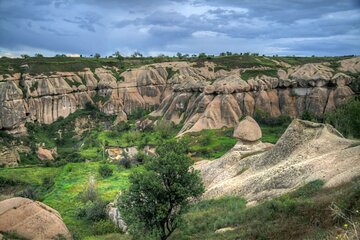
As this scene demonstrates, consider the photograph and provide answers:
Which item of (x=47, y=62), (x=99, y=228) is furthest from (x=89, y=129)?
(x=99, y=228)

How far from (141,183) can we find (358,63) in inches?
3176

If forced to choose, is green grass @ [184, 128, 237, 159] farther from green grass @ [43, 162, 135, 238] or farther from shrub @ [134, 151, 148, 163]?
green grass @ [43, 162, 135, 238]

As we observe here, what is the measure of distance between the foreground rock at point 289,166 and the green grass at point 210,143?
2240cm

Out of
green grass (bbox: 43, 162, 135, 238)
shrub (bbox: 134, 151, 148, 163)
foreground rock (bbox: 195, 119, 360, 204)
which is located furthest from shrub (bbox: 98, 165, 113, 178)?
foreground rock (bbox: 195, 119, 360, 204)

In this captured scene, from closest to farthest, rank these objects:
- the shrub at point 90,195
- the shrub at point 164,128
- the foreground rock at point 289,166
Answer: the foreground rock at point 289,166
the shrub at point 90,195
the shrub at point 164,128

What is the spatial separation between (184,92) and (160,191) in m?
68.6

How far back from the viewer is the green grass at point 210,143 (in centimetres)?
6450

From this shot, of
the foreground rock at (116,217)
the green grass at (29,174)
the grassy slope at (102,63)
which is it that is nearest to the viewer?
the foreground rock at (116,217)

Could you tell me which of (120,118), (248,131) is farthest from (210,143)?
(120,118)

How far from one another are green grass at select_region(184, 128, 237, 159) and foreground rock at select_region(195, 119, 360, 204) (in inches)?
882

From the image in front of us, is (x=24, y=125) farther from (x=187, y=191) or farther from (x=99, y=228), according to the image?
(x=187, y=191)

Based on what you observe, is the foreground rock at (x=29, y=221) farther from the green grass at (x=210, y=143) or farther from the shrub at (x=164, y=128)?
the shrub at (x=164, y=128)

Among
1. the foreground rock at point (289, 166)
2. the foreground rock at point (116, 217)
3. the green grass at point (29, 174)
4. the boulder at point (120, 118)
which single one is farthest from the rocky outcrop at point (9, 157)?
Answer: the foreground rock at point (289, 166)

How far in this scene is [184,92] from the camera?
90.4 meters
